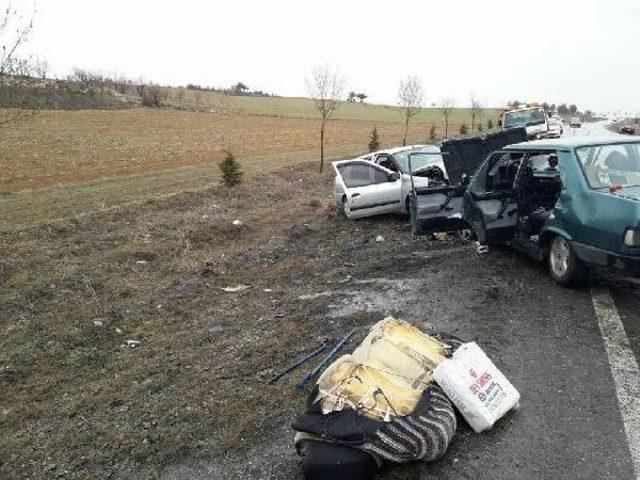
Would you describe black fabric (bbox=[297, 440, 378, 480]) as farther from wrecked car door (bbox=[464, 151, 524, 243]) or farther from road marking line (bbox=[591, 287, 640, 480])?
wrecked car door (bbox=[464, 151, 524, 243])

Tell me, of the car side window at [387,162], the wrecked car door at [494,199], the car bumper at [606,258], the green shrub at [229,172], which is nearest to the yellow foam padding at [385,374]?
the car bumper at [606,258]

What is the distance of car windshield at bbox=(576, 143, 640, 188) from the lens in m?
5.29

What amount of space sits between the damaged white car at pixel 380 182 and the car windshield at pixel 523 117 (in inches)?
534

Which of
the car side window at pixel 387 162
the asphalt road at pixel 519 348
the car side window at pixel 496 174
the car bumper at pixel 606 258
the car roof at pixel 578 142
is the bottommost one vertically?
the asphalt road at pixel 519 348

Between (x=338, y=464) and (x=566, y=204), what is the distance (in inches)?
154

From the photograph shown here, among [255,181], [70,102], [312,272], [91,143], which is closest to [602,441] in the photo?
[312,272]

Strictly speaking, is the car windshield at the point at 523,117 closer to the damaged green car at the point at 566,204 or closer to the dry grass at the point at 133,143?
the dry grass at the point at 133,143

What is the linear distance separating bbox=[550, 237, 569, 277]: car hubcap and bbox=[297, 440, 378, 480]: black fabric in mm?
3656

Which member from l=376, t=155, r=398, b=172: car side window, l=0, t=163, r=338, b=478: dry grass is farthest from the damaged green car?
l=376, t=155, r=398, b=172: car side window

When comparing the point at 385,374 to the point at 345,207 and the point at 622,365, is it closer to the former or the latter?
the point at 622,365

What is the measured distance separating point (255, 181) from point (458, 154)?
10198 mm

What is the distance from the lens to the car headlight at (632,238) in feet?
15.3

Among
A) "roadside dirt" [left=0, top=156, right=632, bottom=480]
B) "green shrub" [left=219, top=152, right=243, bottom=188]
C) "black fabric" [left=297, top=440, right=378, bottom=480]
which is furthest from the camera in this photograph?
"green shrub" [left=219, top=152, right=243, bottom=188]

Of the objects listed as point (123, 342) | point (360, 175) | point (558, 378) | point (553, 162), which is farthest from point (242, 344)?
point (360, 175)
